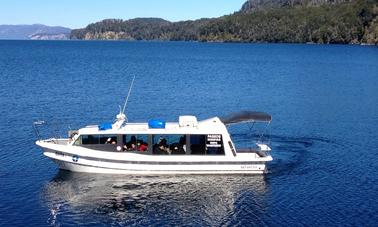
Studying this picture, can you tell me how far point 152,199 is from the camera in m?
34.8

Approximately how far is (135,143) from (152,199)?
20.9 feet

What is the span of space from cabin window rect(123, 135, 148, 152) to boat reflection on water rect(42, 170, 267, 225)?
6.65 feet

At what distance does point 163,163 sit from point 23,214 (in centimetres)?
1088

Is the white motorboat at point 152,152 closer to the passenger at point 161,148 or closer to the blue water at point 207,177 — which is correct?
the passenger at point 161,148

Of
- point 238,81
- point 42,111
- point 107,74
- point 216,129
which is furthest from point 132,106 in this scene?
point 107,74

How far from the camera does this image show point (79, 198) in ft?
115

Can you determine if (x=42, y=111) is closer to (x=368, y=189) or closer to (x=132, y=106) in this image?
(x=132, y=106)

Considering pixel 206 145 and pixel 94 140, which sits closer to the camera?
pixel 94 140

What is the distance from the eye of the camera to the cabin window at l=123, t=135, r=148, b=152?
1575 inches

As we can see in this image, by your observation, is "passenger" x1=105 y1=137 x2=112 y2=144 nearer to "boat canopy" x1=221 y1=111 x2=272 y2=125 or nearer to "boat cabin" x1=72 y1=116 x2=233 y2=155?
"boat cabin" x1=72 y1=116 x2=233 y2=155

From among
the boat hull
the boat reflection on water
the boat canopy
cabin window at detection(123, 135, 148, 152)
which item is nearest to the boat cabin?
cabin window at detection(123, 135, 148, 152)

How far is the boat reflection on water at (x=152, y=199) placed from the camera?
31.9 metres

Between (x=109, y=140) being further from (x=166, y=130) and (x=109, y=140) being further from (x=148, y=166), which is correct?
(x=166, y=130)

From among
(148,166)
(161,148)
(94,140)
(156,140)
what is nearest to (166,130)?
(156,140)
